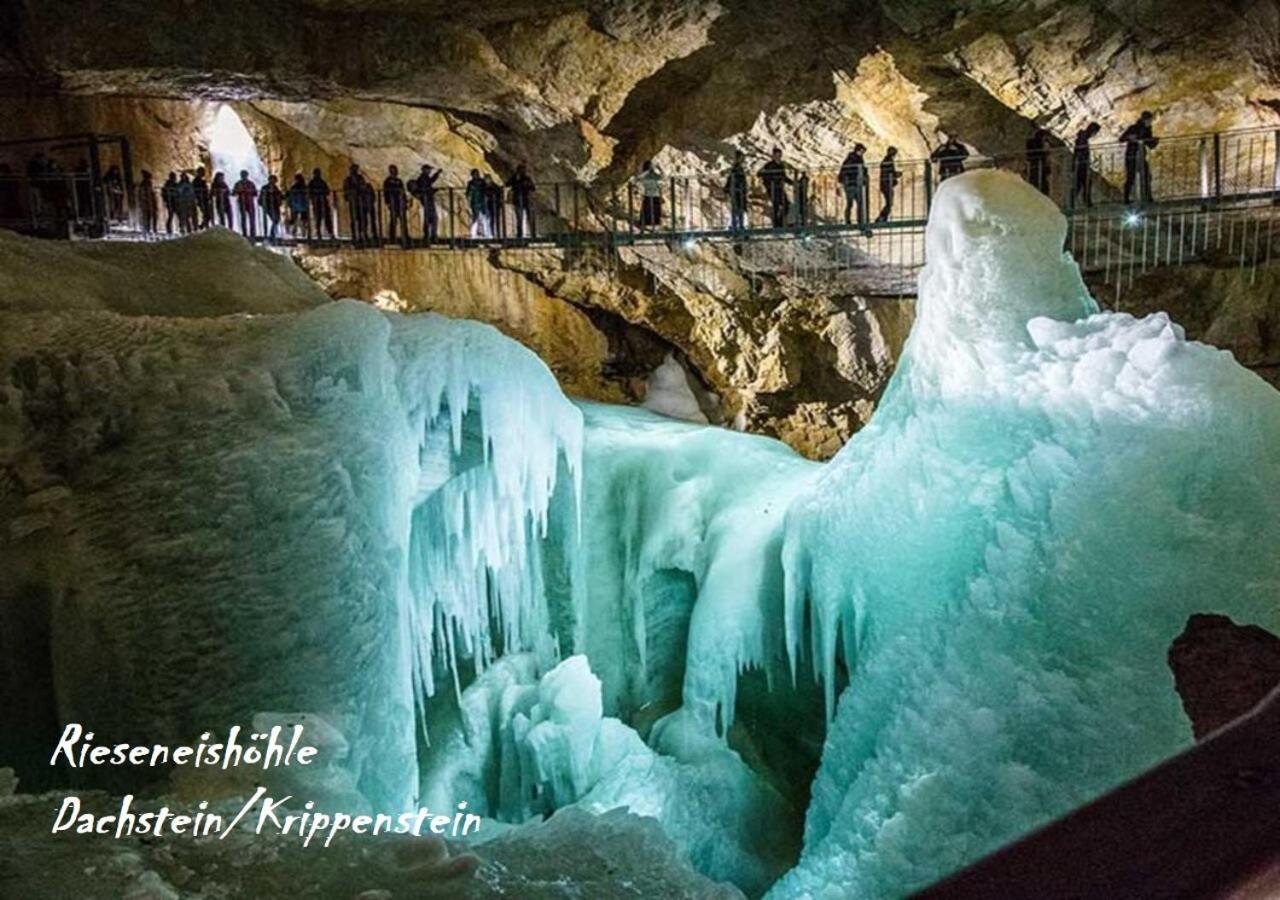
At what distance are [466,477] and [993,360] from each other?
3848mm

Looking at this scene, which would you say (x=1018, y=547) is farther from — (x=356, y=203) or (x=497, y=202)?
(x=356, y=203)

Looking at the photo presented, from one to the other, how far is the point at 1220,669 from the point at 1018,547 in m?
3.89

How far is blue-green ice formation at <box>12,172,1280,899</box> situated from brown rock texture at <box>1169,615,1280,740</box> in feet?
10.00

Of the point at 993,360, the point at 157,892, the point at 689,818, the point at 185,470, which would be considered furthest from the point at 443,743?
the point at 157,892

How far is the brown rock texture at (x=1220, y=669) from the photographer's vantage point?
1.82 m

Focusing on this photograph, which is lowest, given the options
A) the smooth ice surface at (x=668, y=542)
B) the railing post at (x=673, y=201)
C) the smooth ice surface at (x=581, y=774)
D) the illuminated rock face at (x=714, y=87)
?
the smooth ice surface at (x=581, y=774)

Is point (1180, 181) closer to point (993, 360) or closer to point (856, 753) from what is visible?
point (993, 360)

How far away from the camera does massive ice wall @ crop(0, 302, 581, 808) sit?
4.52 m

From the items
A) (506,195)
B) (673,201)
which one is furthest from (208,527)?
(506,195)

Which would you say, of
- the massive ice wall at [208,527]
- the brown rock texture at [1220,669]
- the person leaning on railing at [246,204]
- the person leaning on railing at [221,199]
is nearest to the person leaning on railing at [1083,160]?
the massive ice wall at [208,527]

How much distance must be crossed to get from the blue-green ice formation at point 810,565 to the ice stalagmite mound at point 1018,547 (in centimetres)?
2

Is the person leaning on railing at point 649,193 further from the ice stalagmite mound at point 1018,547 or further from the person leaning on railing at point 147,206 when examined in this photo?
the ice stalagmite mound at point 1018,547

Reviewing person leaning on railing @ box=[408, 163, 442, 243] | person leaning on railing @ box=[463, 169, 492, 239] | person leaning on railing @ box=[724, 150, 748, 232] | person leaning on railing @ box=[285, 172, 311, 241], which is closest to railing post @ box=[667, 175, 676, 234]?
person leaning on railing @ box=[724, 150, 748, 232]

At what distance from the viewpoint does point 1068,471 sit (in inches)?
218
